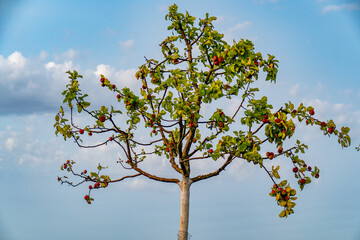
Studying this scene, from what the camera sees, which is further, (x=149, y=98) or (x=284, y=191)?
(x=149, y=98)

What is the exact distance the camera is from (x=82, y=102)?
28.2ft

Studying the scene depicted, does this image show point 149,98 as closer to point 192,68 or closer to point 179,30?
point 192,68

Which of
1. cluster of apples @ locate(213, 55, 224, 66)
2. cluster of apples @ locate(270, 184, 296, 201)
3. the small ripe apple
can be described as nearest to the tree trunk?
cluster of apples @ locate(270, 184, 296, 201)

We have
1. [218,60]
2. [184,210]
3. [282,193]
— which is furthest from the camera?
[184,210]

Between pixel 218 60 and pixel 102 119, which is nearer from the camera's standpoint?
pixel 218 60

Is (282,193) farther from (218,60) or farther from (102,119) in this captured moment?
(102,119)

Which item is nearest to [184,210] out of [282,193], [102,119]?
[282,193]

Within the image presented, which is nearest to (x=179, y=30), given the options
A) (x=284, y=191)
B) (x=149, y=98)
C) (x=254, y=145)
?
(x=149, y=98)

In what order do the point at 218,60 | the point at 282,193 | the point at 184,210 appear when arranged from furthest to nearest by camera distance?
the point at 184,210
the point at 218,60
the point at 282,193

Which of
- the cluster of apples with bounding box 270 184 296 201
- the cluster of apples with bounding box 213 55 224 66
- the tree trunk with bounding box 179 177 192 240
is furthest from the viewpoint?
the tree trunk with bounding box 179 177 192 240

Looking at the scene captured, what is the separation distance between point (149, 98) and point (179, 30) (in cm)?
280

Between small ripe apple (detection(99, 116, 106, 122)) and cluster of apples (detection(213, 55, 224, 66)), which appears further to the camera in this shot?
small ripe apple (detection(99, 116, 106, 122))

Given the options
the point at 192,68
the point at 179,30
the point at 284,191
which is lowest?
the point at 284,191

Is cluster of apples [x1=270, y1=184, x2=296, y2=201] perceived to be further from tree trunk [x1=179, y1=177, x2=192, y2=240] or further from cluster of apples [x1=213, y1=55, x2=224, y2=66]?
cluster of apples [x1=213, y1=55, x2=224, y2=66]
